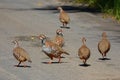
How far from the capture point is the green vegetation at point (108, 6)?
22.9 m

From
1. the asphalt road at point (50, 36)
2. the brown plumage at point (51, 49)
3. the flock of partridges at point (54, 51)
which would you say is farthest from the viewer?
the brown plumage at point (51, 49)

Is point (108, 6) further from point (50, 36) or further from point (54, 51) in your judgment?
point (54, 51)

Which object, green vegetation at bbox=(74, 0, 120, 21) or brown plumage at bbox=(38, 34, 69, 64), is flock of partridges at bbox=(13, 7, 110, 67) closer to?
brown plumage at bbox=(38, 34, 69, 64)

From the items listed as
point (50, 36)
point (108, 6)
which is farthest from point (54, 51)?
point (108, 6)

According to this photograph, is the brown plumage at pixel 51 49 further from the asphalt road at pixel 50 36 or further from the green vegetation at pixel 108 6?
the green vegetation at pixel 108 6

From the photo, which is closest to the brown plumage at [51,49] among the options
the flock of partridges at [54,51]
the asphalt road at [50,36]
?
the flock of partridges at [54,51]

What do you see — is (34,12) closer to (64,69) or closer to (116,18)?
(116,18)

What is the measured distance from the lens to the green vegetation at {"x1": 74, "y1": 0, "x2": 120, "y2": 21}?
22.9 meters

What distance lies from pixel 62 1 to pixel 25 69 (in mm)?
14250

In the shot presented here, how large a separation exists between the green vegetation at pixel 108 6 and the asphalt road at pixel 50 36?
0.46 m

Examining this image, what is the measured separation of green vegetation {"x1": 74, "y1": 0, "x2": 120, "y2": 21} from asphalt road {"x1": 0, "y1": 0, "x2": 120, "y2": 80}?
1.50 feet

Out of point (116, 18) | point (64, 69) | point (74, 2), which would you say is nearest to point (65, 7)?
point (74, 2)

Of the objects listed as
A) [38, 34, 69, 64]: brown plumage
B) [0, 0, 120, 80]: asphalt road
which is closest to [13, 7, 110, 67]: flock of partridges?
[38, 34, 69, 64]: brown plumage

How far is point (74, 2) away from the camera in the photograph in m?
26.8
